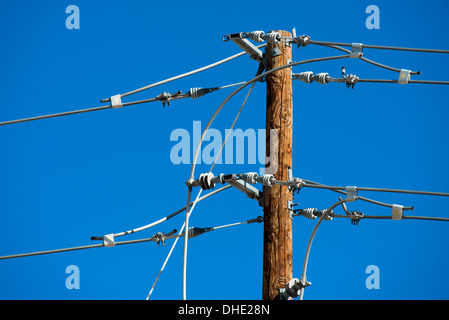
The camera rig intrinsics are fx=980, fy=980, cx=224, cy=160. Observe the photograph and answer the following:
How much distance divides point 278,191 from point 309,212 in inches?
19.6

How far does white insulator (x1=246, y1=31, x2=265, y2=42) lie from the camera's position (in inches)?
443

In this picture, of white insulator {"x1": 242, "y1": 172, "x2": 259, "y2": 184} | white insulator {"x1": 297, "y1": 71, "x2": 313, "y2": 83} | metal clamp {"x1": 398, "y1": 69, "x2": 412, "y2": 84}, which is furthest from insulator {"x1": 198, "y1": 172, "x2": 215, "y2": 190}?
metal clamp {"x1": 398, "y1": 69, "x2": 412, "y2": 84}

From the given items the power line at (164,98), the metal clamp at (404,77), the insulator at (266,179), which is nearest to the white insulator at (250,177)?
the insulator at (266,179)

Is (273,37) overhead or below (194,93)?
overhead

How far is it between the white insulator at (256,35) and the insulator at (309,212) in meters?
2.03

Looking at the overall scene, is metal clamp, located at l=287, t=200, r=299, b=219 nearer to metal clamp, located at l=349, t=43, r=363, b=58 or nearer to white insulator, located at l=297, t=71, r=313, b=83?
white insulator, located at l=297, t=71, r=313, b=83

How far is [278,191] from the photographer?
436 inches

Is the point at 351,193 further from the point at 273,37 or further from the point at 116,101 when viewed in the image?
the point at 116,101

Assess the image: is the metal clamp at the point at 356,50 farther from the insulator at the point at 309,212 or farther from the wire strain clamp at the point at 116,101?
the wire strain clamp at the point at 116,101

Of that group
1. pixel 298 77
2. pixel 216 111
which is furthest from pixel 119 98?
pixel 298 77

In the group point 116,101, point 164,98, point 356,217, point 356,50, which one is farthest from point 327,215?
point 116,101

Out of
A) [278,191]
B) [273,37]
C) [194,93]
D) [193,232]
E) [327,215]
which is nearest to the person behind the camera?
[327,215]

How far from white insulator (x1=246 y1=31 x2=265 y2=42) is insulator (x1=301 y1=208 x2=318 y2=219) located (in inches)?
79.8
